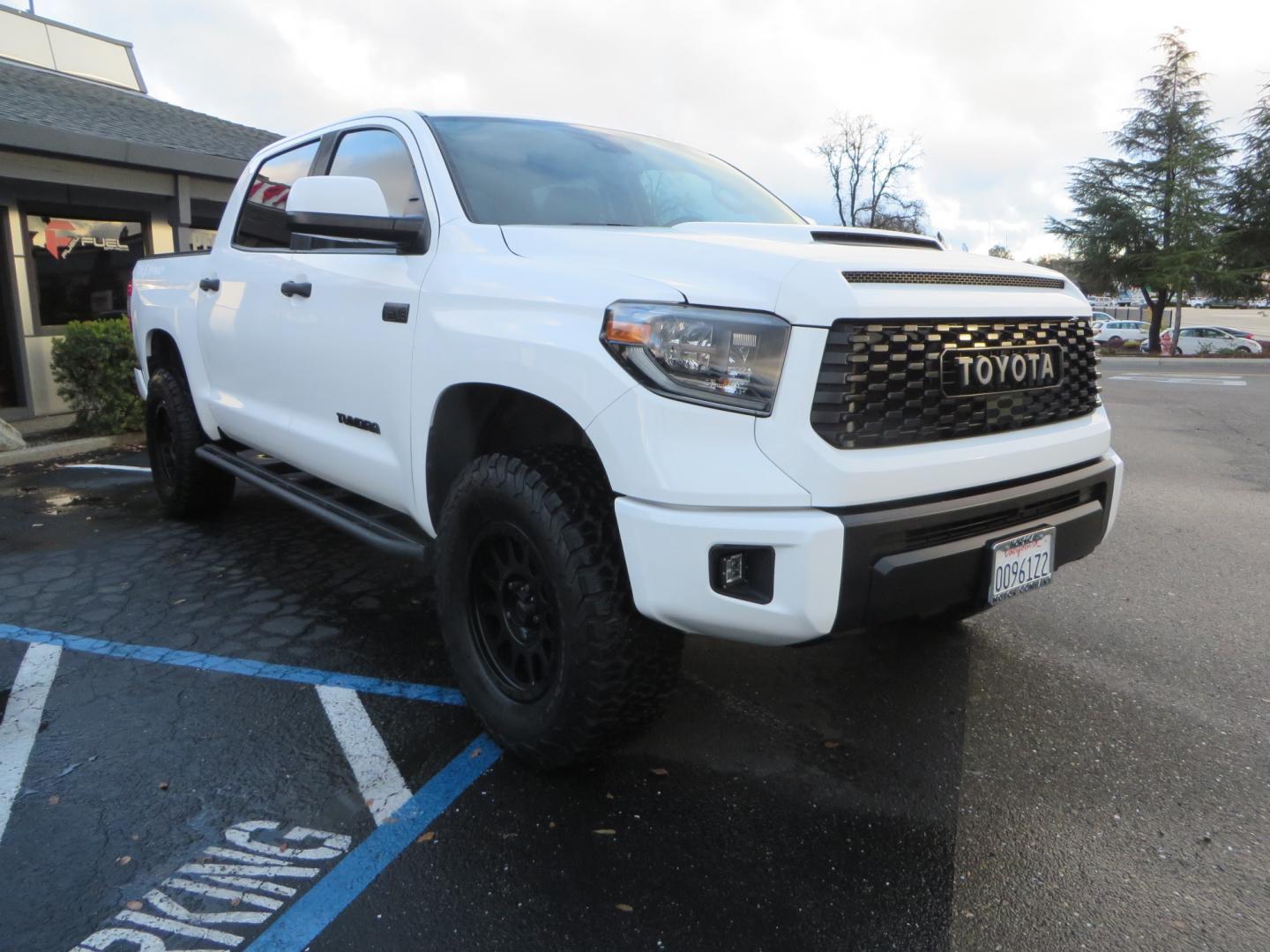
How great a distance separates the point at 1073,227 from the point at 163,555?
39.5 metres

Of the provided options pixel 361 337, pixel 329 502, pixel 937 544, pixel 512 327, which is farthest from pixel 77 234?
pixel 937 544

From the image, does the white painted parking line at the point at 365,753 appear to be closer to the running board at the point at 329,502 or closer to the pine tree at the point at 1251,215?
the running board at the point at 329,502

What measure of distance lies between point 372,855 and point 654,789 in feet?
2.62

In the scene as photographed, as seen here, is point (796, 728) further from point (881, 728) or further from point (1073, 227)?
point (1073, 227)

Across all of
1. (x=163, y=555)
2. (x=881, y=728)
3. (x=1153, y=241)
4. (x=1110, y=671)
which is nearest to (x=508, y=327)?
(x=881, y=728)

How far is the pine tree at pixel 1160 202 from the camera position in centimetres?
3403

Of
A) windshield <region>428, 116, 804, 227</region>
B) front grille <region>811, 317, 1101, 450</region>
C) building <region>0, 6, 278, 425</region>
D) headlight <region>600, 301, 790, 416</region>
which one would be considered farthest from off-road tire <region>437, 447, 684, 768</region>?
building <region>0, 6, 278, 425</region>

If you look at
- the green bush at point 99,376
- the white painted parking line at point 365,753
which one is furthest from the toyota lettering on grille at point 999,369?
the green bush at point 99,376

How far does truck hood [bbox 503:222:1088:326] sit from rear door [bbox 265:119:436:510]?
0.54 m

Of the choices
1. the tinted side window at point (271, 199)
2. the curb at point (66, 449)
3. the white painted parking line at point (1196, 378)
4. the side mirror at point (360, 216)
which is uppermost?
the tinted side window at point (271, 199)

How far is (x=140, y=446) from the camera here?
28.1ft

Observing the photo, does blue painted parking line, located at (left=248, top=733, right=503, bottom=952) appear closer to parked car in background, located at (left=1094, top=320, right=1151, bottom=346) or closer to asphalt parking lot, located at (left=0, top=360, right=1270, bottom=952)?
asphalt parking lot, located at (left=0, top=360, right=1270, bottom=952)

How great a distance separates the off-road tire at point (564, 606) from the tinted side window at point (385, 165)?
116cm

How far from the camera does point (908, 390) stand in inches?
91.2
